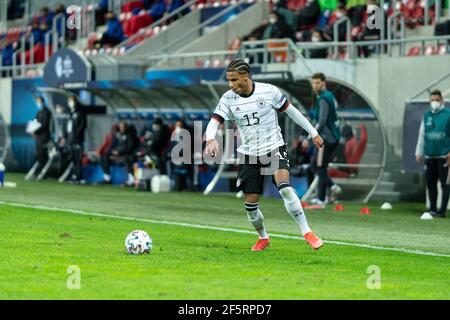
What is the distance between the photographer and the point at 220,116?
13.4 metres

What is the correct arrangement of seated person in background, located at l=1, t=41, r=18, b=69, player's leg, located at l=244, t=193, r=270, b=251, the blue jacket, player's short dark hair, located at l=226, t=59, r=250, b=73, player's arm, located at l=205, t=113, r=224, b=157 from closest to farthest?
player's arm, located at l=205, t=113, r=224, b=157
player's short dark hair, located at l=226, t=59, r=250, b=73
player's leg, located at l=244, t=193, r=270, b=251
the blue jacket
seated person in background, located at l=1, t=41, r=18, b=69

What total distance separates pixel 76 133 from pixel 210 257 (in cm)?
1757

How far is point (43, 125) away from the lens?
1212 inches

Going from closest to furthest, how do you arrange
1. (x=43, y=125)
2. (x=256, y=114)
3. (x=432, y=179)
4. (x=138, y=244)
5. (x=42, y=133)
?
1. (x=138, y=244)
2. (x=256, y=114)
3. (x=432, y=179)
4. (x=43, y=125)
5. (x=42, y=133)

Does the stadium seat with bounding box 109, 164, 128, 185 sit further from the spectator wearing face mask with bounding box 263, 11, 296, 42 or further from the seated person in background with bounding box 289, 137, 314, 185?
the seated person in background with bounding box 289, 137, 314, 185

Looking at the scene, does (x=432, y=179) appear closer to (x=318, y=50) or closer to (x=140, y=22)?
(x=318, y=50)

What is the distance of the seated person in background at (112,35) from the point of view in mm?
34219

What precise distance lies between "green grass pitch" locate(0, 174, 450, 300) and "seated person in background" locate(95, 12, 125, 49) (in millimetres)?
13380

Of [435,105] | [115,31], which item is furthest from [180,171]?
[435,105]

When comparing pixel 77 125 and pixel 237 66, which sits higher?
pixel 237 66

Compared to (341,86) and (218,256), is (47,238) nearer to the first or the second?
(218,256)

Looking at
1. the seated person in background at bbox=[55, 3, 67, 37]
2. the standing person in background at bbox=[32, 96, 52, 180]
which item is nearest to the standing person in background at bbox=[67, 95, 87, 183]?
the standing person in background at bbox=[32, 96, 52, 180]

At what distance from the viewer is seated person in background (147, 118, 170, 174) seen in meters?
27.1

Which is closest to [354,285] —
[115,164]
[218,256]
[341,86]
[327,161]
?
[218,256]
